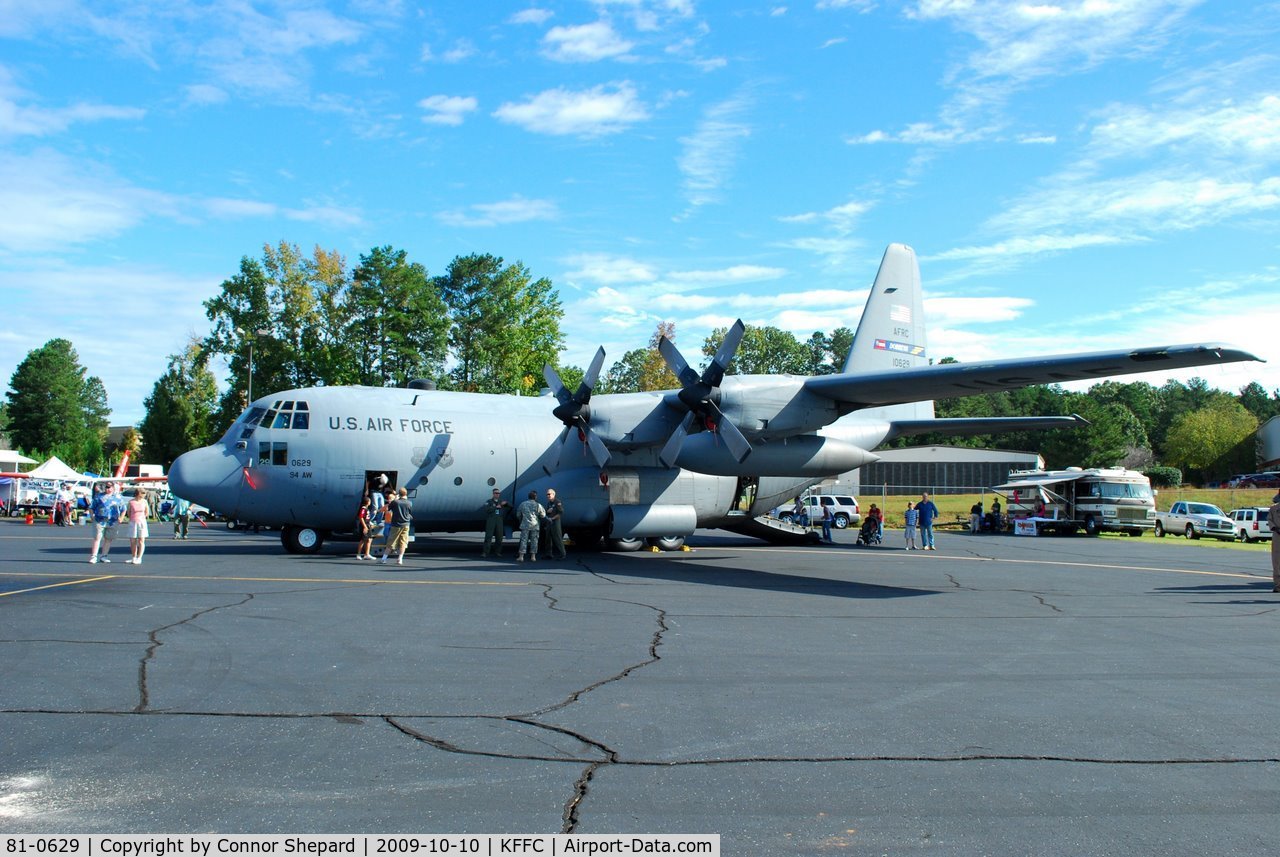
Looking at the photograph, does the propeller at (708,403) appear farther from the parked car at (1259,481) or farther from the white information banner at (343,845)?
the parked car at (1259,481)

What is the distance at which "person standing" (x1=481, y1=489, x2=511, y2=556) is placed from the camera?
70.2ft

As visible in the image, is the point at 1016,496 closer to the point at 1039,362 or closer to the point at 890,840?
the point at 1039,362

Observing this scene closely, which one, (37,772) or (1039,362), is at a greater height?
(1039,362)

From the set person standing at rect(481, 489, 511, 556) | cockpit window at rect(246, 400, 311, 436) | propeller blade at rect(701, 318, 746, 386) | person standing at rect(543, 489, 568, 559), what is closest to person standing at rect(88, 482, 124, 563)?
cockpit window at rect(246, 400, 311, 436)

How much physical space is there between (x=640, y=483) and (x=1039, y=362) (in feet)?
32.0

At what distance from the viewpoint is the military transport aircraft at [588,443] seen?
18.8 m

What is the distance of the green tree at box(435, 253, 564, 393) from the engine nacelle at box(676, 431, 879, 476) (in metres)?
40.4

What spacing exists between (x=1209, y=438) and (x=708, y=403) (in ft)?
304

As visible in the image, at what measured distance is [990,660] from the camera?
30.5ft

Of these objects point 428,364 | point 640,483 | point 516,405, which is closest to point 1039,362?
point 640,483

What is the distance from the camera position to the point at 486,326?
59.2 meters

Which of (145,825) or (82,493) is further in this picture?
(82,493)

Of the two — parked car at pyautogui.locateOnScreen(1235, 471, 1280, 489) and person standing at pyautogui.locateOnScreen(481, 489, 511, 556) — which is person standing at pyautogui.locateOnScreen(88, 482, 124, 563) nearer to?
person standing at pyautogui.locateOnScreen(481, 489, 511, 556)

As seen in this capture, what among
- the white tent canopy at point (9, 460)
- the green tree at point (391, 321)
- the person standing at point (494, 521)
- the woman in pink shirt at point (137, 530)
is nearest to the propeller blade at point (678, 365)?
the person standing at point (494, 521)
